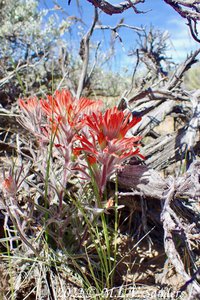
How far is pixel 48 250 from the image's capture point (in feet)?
5.20

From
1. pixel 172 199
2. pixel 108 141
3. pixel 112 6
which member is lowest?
pixel 172 199

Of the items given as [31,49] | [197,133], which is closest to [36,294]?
[197,133]

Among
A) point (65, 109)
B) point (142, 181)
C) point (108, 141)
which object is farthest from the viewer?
point (142, 181)

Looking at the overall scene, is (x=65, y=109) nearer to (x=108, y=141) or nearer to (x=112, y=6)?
(x=108, y=141)

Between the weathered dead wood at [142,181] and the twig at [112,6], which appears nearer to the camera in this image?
the twig at [112,6]

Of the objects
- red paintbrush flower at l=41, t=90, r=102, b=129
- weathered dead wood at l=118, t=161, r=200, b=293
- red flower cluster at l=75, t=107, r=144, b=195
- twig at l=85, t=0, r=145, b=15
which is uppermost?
twig at l=85, t=0, r=145, b=15

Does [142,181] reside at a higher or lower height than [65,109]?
lower

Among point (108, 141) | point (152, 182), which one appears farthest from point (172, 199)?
point (108, 141)

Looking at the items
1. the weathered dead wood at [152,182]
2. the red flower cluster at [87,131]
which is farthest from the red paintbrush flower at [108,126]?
the weathered dead wood at [152,182]

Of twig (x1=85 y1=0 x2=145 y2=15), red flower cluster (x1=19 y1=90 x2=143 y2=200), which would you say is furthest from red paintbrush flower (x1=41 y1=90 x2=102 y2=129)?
twig (x1=85 y1=0 x2=145 y2=15)

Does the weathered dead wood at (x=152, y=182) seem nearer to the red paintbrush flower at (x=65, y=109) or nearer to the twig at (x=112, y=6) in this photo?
the red paintbrush flower at (x=65, y=109)

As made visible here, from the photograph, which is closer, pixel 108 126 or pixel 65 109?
pixel 108 126

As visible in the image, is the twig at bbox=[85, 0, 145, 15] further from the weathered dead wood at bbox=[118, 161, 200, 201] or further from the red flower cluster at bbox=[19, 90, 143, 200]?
the weathered dead wood at bbox=[118, 161, 200, 201]

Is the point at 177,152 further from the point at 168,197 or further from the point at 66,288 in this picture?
the point at 66,288
